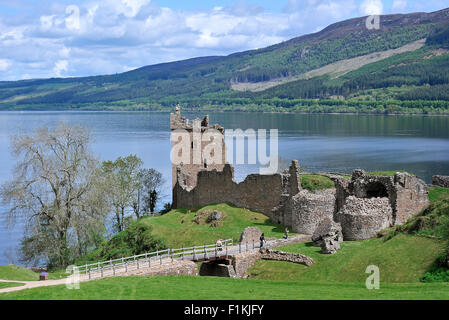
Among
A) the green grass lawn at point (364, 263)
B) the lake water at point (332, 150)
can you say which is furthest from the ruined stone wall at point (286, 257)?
the lake water at point (332, 150)

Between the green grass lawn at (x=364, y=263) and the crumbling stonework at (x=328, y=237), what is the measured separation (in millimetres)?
371

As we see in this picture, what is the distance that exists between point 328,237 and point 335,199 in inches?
242

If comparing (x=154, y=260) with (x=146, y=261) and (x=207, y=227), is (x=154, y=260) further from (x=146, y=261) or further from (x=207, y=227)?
(x=207, y=227)

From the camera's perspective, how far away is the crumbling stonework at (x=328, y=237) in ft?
105

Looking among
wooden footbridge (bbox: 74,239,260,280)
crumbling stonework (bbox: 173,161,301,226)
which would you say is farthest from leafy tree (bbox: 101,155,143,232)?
wooden footbridge (bbox: 74,239,260,280)

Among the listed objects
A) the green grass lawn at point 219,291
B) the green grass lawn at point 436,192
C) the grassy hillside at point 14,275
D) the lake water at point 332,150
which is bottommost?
the lake water at point 332,150

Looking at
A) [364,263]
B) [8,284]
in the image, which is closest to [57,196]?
[8,284]

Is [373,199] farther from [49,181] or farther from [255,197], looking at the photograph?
[49,181]

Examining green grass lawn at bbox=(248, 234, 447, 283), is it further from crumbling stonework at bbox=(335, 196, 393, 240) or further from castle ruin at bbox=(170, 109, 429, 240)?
castle ruin at bbox=(170, 109, 429, 240)

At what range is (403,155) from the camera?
12006 centimetres

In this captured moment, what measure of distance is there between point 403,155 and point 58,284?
103 meters

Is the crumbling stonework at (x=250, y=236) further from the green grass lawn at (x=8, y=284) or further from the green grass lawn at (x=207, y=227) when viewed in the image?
the green grass lawn at (x=8, y=284)

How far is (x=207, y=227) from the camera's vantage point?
43969 millimetres

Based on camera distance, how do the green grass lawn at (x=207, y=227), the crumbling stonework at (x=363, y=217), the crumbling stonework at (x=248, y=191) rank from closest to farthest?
the crumbling stonework at (x=363, y=217)
the green grass lawn at (x=207, y=227)
the crumbling stonework at (x=248, y=191)
